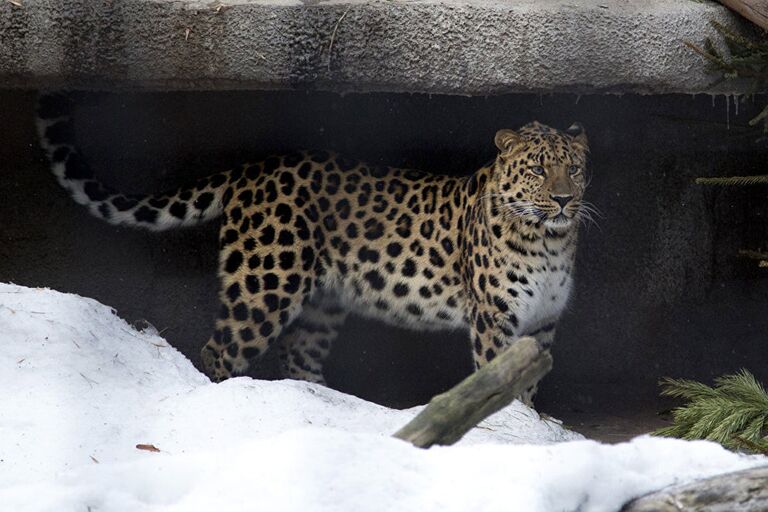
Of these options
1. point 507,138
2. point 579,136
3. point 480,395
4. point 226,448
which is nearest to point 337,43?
point 507,138

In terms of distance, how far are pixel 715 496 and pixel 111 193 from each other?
4090 millimetres

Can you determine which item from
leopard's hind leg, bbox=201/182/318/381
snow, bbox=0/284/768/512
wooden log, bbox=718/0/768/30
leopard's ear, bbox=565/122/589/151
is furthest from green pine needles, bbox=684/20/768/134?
leopard's hind leg, bbox=201/182/318/381

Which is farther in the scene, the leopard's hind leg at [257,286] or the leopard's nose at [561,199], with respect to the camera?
the leopard's hind leg at [257,286]

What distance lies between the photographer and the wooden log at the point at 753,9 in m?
5.05

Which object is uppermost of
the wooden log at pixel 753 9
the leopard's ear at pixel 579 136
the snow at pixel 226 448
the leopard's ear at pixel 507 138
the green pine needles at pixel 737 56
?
the wooden log at pixel 753 9

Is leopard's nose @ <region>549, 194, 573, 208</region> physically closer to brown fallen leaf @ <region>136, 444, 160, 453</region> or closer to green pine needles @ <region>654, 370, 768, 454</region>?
green pine needles @ <region>654, 370, 768, 454</region>

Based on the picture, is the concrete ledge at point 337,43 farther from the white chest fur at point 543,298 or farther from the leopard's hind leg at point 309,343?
the leopard's hind leg at point 309,343

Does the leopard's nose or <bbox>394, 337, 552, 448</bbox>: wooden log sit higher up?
the leopard's nose

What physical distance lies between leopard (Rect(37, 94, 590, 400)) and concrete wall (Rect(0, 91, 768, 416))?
422mm

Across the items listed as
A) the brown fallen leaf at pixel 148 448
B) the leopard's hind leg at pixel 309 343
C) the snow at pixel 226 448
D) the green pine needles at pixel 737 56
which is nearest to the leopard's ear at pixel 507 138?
the green pine needles at pixel 737 56

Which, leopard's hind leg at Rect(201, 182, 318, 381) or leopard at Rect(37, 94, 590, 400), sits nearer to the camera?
leopard at Rect(37, 94, 590, 400)

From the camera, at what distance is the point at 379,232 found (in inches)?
244

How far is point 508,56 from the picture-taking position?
500 cm

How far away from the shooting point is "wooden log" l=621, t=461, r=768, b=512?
9.43 feet
